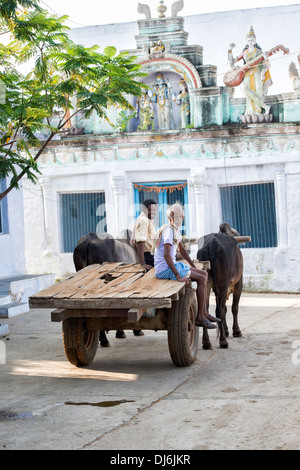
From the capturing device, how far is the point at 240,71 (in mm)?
15633

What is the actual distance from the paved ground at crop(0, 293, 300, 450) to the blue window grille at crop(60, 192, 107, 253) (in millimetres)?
7220

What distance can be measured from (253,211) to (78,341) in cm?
922

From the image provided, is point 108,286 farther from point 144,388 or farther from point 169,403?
point 169,403

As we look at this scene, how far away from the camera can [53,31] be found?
9.49 m

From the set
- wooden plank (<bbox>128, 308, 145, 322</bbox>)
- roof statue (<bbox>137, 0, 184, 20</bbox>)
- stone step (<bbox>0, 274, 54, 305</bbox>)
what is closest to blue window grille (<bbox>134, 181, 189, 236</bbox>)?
stone step (<bbox>0, 274, 54, 305</bbox>)

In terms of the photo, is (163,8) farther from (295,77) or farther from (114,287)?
(114,287)

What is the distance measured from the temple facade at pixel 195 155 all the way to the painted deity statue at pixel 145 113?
1.1 inches

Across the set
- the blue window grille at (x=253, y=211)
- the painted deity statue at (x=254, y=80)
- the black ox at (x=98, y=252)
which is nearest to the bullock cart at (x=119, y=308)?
the black ox at (x=98, y=252)

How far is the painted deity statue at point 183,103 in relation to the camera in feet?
52.9

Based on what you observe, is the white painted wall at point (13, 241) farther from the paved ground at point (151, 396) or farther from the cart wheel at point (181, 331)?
the cart wheel at point (181, 331)

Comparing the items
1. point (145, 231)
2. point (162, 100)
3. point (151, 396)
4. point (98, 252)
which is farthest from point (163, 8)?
point (151, 396)

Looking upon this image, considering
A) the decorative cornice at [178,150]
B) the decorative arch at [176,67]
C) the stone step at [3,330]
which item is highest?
the decorative arch at [176,67]

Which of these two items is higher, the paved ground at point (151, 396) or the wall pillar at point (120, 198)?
the wall pillar at point (120, 198)
